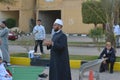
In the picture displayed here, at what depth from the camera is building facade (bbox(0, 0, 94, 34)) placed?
45.2 meters

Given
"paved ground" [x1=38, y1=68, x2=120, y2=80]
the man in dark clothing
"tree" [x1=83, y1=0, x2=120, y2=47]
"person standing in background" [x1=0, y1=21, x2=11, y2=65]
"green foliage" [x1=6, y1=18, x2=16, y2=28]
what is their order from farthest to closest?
1. "green foliage" [x1=6, y1=18, x2=16, y2=28]
2. "tree" [x1=83, y1=0, x2=120, y2=47]
3. "person standing in background" [x1=0, y1=21, x2=11, y2=65]
4. "paved ground" [x1=38, y1=68, x2=120, y2=80]
5. the man in dark clothing

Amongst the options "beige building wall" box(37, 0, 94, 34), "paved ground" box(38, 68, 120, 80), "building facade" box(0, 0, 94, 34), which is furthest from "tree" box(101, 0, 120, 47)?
"beige building wall" box(37, 0, 94, 34)

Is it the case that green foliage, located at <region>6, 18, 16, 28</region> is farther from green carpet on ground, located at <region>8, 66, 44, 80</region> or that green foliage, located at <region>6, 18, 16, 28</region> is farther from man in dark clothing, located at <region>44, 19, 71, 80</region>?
man in dark clothing, located at <region>44, 19, 71, 80</region>

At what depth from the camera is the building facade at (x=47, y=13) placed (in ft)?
148

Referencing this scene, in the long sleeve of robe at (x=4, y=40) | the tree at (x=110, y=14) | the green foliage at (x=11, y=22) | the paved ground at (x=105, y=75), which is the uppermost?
the tree at (x=110, y=14)

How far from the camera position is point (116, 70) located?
48.1ft

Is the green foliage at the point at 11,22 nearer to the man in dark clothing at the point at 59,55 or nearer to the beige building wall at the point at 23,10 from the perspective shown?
the beige building wall at the point at 23,10

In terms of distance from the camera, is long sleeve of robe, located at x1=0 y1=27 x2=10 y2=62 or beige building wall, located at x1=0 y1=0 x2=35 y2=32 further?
beige building wall, located at x1=0 y1=0 x2=35 y2=32

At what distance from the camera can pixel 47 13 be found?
50219mm

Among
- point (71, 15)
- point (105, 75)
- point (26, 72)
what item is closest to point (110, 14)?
point (105, 75)

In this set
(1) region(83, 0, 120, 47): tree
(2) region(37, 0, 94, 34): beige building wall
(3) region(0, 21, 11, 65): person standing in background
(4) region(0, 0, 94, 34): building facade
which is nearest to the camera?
(3) region(0, 21, 11, 65): person standing in background

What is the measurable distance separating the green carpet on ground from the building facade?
28.5m

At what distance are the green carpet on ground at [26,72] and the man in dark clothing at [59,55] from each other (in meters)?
3.41

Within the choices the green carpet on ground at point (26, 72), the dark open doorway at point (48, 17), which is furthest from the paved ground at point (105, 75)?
the dark open doorway at point (48, 17)
